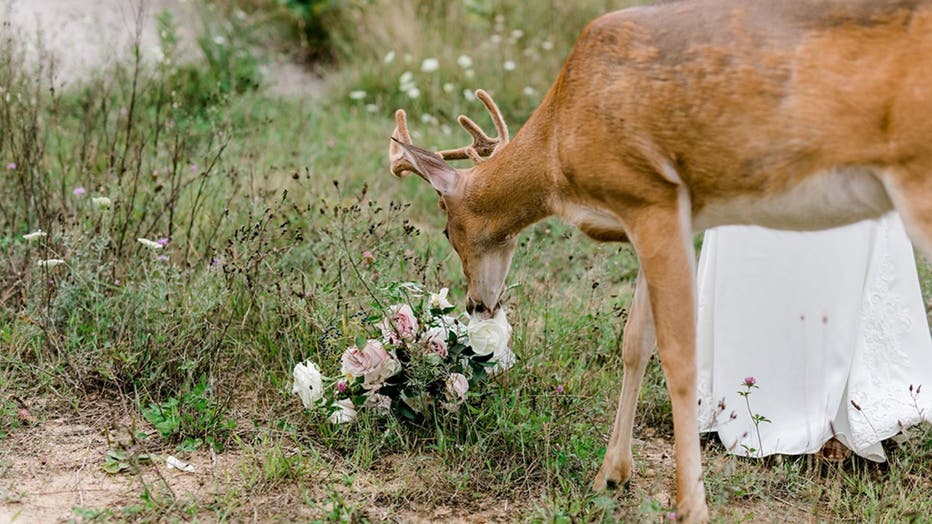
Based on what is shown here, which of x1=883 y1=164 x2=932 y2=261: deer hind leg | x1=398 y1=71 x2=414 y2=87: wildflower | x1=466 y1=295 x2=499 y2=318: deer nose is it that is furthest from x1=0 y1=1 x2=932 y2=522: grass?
x1=398 y1=71 x2=414 y2=87: wildflower

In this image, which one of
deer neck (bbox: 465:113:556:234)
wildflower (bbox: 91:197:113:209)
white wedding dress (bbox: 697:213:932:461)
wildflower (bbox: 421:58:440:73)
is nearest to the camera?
deer neck (bbox: 465:113:556:234)

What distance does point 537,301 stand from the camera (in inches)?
213

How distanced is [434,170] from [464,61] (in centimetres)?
418

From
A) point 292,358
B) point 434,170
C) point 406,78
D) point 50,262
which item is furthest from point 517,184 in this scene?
point 406,78

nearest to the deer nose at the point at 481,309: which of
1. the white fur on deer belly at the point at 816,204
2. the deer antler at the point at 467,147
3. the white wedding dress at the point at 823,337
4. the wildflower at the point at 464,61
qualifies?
the deer antler at the point at 467,147

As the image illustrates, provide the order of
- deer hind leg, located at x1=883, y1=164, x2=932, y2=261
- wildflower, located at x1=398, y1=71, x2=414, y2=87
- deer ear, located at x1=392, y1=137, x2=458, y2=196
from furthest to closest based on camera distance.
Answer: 1. wildflower, located at x1=398, y1=71, x2=414, y2=87
2. deer ear, located at x1=392, y1=137, x2=458, y2=196
3. deer hind leg, located at x1=883, y1=164, x2=932, y2=261

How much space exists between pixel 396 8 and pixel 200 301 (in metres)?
4.98

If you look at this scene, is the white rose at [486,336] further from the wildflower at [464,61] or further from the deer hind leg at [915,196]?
the wildflower at [464,61]

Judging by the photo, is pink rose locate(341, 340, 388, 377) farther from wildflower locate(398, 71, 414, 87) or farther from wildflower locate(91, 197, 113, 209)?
wildflower locate(398, 71, 414, 87)

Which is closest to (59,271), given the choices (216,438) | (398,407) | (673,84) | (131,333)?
(131,333)

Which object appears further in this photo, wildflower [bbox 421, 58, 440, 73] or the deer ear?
wildflower [bbox 421, 58, 440, 73]

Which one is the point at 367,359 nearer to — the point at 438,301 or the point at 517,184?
the point at 438,301

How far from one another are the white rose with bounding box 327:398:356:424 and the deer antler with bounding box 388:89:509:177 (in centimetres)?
91

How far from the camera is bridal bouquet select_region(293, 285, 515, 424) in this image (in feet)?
13.8
